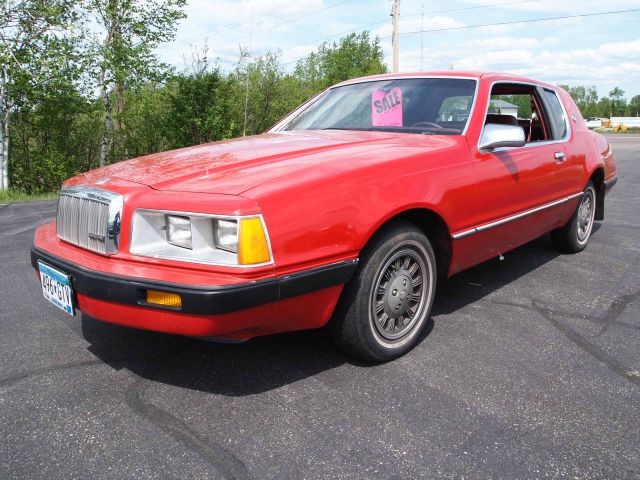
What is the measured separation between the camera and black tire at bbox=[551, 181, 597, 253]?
4.87m

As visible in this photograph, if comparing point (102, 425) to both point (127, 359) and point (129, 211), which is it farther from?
point (129, 211)

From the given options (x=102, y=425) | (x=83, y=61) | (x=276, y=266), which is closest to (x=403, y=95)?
(x=276, y=266)

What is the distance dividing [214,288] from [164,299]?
237mm

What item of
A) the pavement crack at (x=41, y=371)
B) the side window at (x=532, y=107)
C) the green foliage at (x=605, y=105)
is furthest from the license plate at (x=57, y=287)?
the green foliage at (x=605, y=105)

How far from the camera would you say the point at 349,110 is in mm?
3807

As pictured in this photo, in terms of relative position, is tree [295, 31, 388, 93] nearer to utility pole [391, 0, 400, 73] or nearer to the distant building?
utility pole [391, 0, 400, 73]

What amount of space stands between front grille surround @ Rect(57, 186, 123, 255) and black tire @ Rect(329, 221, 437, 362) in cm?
109

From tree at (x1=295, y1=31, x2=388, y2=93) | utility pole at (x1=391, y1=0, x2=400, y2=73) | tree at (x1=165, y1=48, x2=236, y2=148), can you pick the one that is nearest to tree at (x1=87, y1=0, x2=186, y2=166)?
tree at (x1=165, y1=48, x2=236, y2=148)

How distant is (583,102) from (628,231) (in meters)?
145

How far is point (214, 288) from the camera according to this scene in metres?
2.04

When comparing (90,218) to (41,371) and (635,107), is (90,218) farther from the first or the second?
(635,107)

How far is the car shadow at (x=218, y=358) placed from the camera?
2.55 metres

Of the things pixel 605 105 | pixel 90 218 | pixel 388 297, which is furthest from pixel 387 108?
pixel 605 105

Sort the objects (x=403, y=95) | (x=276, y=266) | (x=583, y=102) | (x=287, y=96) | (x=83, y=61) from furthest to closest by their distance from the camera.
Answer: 1. (x=583, y=102)
2. (x=287, y=96)
3. (x=83, y=61)
4. (x=403, y=95)
5. (x=276, y=266)
